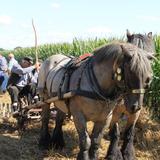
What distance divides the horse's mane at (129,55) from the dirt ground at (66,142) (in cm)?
217

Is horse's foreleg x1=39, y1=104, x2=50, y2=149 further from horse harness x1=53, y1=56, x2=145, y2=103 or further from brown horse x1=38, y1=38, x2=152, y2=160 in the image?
horse harness x1=53, y1=56, x2=145, y2=103

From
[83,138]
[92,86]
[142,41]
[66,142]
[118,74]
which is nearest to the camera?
[118,74]

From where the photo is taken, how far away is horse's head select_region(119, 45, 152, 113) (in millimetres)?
4344

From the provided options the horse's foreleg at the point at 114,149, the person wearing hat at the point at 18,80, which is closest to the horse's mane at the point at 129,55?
the horse's foreleg at the point at 114,149

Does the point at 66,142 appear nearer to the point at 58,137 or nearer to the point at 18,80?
the point at 58,137

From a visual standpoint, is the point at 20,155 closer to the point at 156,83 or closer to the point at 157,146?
the point at 157,146

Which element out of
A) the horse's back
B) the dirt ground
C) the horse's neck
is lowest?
the dirt ground

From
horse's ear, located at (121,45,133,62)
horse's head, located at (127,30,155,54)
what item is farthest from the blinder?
horse's head, located at (127,30,155,54)

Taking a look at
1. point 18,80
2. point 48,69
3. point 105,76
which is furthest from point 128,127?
point 18,80

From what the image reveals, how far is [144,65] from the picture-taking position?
4.36 meters

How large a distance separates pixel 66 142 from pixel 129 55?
3.35 metres

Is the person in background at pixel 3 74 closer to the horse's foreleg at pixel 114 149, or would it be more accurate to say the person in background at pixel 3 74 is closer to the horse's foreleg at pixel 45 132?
the horse's foreleg at pixel 45 132

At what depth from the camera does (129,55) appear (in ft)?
14.6

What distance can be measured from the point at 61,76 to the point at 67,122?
2.65 metres
